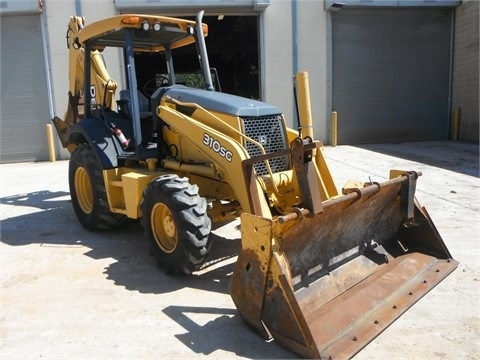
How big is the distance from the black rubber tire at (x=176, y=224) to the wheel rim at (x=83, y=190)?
76.8 inches

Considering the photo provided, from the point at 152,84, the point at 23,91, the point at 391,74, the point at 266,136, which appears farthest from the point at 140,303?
the point at 391,74

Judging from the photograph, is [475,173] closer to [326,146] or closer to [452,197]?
[452,197]

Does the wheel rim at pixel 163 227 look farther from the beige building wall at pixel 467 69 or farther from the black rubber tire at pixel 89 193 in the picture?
the beige building wall at pixel 467 69

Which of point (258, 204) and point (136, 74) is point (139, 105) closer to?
point (136, 74)

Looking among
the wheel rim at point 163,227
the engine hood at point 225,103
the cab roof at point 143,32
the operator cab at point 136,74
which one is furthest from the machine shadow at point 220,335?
the cab roof at point 143,32

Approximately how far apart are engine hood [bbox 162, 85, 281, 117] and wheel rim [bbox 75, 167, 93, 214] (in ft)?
6.08

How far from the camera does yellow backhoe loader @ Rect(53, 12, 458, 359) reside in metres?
3.15

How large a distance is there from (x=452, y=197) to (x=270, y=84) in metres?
7.86

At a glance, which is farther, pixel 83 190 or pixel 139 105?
pixel 83 190

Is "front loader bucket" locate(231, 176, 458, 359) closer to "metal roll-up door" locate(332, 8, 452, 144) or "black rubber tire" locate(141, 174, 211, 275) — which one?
"black rubber tire" locate(141, 174, 211, 275)

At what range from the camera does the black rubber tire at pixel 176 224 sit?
401 centimetres

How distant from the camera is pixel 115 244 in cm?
546

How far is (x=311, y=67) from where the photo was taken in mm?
14250

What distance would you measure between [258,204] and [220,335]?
111 centimetres
